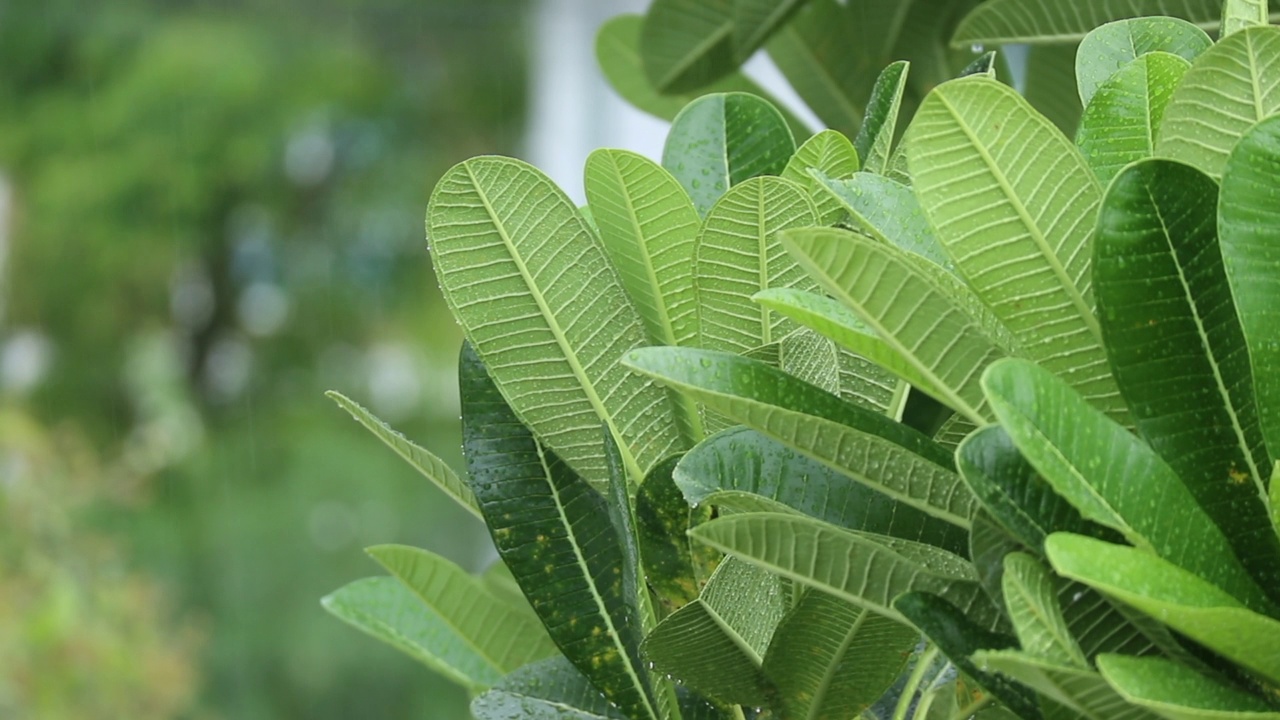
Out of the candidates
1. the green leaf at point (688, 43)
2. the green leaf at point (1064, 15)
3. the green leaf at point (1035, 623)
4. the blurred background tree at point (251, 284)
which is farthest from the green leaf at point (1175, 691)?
the blurred background tree at point (251, 284)

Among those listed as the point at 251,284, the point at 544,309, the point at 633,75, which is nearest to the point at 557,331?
the point at 544,309

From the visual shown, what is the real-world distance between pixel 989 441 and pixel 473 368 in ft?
0.53

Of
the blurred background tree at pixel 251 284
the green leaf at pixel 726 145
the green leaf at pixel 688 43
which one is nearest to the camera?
the green leaf at pixel 726 145

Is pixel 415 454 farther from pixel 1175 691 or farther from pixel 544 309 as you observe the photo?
pixel 1175 691

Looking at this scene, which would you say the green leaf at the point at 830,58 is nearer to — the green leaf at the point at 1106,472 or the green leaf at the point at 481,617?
the green leaf at the point at 481,617

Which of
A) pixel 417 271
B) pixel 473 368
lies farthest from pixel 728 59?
pixel 417 271

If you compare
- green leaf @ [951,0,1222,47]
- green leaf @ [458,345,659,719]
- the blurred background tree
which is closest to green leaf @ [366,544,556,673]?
green leaf @ [458,345,659,719]

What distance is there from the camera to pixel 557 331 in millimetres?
341

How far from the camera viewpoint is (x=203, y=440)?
3643 millimetres

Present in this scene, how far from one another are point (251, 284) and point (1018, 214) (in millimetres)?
3680

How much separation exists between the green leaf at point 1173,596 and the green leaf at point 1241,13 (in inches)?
6.5

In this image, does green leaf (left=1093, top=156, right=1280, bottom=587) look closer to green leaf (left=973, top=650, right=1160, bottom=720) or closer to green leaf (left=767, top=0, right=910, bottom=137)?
green leaf (left=973, top=650, right=1160, bottom=720)

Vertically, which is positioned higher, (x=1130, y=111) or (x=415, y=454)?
(x=1130, y=111)

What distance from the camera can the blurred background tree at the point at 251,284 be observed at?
3.61 metres
